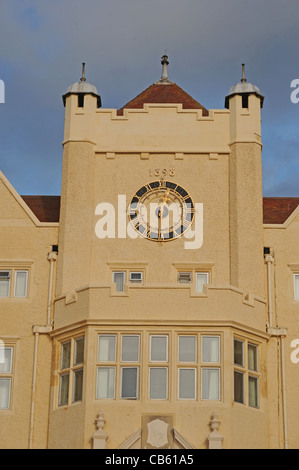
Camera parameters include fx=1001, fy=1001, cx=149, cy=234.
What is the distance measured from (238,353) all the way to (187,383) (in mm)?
1729

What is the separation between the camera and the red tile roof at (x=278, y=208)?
31.8 metres

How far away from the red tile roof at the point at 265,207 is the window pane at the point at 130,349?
6.06m

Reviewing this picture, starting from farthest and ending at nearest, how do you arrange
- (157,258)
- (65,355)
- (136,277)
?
1. (157,258)
2. (136,277)
3. (65,355)

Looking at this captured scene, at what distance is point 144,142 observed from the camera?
30828 mm

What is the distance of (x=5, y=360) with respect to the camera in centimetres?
2853

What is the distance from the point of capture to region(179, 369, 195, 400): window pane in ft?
87.2

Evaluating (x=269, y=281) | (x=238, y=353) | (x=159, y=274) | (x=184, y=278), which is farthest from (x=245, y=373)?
(x=159, y=274)

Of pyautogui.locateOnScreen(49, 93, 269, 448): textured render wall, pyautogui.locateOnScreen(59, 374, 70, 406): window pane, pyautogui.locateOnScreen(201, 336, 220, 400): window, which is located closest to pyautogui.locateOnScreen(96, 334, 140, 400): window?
pyautogui.locateOnScreen(49, 93, 269, 448): textured render wall

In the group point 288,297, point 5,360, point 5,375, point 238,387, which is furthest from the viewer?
point 288,297

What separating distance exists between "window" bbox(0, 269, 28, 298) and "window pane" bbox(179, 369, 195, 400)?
5.67 metres

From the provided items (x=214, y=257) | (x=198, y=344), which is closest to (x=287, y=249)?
(x=214, y=257)

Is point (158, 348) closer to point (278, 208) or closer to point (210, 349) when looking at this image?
point (210, 349)

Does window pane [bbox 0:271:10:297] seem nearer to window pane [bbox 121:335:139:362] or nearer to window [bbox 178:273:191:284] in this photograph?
window pane [bbox 121:335:139:362]

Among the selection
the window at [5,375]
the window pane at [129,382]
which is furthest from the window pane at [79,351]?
the window at [5,375]
